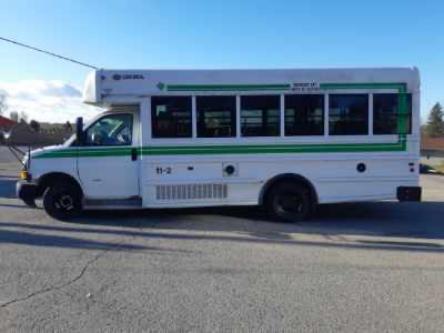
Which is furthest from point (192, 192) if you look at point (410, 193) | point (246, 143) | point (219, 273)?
point (410, 193)

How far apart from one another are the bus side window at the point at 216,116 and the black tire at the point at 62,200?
2.66m

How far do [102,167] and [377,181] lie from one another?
5217mm

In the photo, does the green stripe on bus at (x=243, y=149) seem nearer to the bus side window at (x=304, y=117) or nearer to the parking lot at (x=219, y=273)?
the bus side window at (x=304, y=117)

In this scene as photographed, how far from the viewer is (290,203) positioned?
10.1 meters

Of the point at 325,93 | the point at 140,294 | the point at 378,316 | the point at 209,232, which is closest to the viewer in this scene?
the point at 378,316

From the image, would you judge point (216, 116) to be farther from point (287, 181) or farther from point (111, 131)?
point (111, 131)

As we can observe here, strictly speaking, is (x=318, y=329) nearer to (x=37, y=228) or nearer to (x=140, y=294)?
(x=140, y=294)

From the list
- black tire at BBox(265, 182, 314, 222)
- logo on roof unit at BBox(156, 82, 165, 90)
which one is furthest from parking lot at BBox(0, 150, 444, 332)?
logo on roof unit at BBox(156, 82, 165, 90)

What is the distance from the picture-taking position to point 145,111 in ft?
32.3

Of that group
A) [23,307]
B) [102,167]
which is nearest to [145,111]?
[102,167]

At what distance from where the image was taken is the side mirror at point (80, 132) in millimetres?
9922

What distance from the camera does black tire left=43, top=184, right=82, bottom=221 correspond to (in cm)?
999

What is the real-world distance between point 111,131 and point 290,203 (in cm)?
370

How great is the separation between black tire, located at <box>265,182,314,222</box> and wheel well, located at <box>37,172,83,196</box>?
12.0 ft
